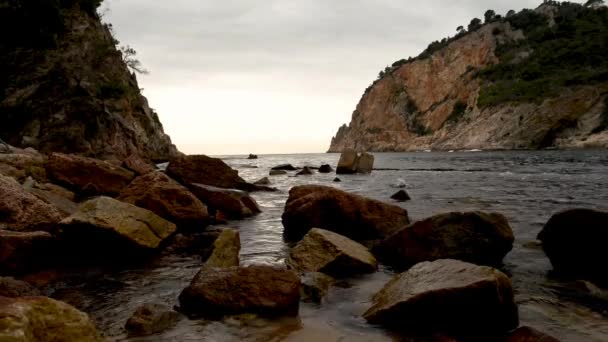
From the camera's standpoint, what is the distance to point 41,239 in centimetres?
596

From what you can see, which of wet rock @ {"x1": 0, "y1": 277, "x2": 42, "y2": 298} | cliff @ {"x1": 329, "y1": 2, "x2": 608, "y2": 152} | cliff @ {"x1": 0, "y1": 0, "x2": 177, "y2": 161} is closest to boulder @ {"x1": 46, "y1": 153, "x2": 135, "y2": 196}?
wet rock @ {"x1": 0, "y1": 277, "x2": 42, "y2": 298}

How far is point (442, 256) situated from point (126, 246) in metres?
4.80

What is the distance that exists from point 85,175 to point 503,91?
306 ft

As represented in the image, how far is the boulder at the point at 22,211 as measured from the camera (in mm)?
6207

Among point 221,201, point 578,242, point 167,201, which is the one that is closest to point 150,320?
point 167,201

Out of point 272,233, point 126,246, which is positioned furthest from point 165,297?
point 272,233

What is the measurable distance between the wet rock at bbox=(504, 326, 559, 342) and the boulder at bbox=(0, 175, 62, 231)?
625 centimetres

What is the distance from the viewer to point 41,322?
3.17 metres

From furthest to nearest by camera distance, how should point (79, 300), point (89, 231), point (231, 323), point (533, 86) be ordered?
point (533, 86), point (89, 231), point (79, 300), point (231, 323)

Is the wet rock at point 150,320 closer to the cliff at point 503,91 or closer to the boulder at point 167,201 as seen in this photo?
the boulder at point 167,201

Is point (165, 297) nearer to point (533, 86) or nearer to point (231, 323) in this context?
point (231, 323)

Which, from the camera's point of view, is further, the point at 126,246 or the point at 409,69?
the point at 409,69

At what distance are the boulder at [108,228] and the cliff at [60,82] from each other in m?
28.3

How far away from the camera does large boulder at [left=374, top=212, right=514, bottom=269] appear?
6680mm
